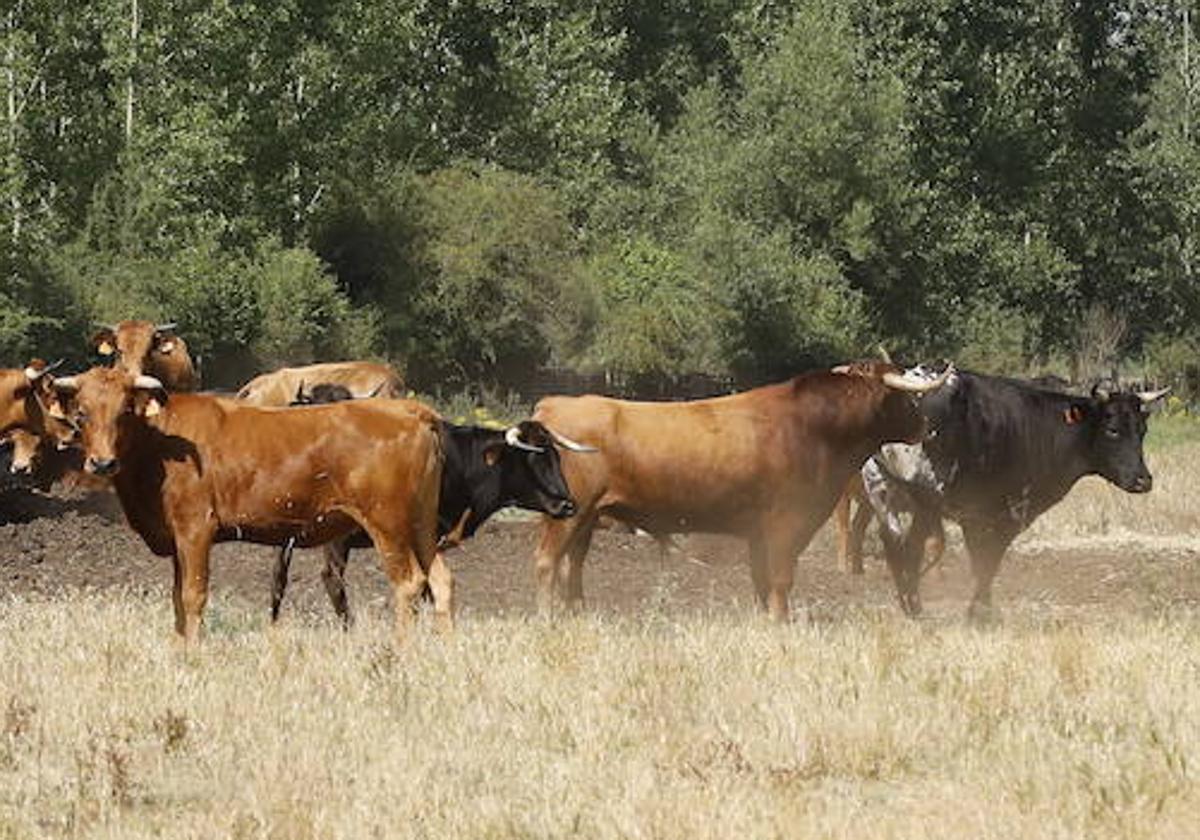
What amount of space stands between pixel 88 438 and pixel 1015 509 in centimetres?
772

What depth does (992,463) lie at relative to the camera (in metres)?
17.3

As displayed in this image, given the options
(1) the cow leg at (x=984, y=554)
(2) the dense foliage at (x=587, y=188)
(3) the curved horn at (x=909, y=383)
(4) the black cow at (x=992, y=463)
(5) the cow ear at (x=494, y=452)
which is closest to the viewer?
(5) the cow ear at (x=494, y=452)

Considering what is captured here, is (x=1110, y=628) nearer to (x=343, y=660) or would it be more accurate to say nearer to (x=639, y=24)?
(x=343, y=660)

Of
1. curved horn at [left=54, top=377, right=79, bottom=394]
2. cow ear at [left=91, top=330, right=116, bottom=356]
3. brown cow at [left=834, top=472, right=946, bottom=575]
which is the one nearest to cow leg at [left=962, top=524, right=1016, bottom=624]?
brown cow at [left=834, top=472, right=946, bottom=575]

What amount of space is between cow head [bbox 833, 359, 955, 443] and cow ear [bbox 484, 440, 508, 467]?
7.82ft

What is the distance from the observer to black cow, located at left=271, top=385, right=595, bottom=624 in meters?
15.1

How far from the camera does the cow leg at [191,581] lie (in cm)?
1280

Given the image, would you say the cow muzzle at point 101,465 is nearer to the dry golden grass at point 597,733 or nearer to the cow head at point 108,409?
the cow head at point 108,409

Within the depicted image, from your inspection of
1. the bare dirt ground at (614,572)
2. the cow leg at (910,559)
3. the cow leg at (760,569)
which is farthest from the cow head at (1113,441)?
the cow leg at (760,569)

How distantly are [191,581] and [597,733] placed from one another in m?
3.98

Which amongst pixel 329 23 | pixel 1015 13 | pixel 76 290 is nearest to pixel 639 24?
pixel 1015 13

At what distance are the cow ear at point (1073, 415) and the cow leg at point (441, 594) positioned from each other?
6.18 meters

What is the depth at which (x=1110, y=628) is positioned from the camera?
14.1 meters

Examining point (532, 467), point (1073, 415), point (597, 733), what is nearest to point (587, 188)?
point (1073, 415)
